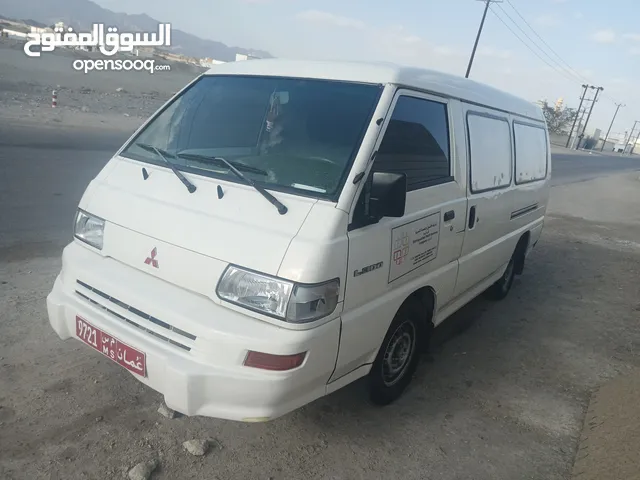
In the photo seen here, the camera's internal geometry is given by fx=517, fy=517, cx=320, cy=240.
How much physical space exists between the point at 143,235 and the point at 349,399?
1737 mm

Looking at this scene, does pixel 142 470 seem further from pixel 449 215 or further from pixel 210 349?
pixel 449 215

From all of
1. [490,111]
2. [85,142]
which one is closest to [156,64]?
[85,142]

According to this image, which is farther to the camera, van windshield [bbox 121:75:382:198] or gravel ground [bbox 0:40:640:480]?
van windshield [bbox 121:75:382:198]

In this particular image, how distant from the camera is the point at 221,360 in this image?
2.39 m

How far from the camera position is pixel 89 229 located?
10.1 feet

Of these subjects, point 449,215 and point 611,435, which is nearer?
point 611,435

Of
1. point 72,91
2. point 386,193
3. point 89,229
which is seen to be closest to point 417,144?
point 386,193

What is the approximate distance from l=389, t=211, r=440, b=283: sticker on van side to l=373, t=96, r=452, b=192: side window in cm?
24

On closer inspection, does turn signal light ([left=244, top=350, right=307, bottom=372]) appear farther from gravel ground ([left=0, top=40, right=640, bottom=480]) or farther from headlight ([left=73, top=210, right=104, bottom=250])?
headlight ([left=73, top=210, right=104, bottom=250])

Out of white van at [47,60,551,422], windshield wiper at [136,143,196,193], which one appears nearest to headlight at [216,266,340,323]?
white van at [47,60,551,422]

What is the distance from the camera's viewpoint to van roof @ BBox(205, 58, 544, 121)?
10.3ft

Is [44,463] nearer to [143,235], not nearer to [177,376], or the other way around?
[177,376]

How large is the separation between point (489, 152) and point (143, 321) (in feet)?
10.2

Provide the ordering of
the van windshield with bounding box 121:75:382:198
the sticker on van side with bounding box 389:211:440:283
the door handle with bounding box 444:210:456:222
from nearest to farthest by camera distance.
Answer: the van windshield with bounding box 121:75:382:198 < the sticker on van side with bounding box 389:211:440:283 < the door handle with bounding box 444:210:456:222
